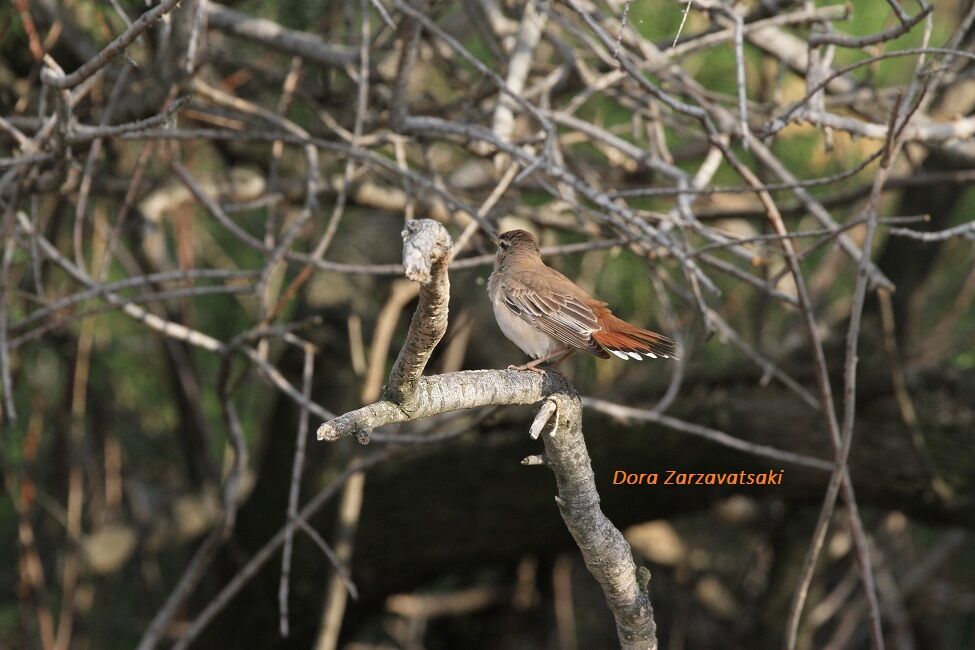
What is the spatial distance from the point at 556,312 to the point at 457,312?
108 inches

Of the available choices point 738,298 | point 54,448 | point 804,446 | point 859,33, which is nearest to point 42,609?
point 54,448

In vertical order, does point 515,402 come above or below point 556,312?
below

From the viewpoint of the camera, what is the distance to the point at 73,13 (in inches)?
217

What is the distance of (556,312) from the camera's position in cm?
356

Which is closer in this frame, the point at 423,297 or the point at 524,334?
the point at 423,297

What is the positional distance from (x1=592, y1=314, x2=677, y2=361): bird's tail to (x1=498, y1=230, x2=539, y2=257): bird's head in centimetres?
75

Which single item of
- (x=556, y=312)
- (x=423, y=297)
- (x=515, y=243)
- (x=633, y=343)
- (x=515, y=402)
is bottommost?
(x=515, y=402)

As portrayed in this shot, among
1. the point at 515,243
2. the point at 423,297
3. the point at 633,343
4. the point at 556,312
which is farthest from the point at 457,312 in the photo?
the point at 423,297

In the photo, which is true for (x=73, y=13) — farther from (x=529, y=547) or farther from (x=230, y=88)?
(x=529, y=547)

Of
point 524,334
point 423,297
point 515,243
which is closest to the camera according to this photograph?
point 423,297

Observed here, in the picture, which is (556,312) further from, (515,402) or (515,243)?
(515,402)

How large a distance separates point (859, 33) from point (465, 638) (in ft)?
14.7

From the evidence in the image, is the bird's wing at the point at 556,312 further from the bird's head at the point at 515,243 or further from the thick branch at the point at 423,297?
the thick branch at the point at 423,297

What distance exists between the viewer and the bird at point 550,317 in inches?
131
